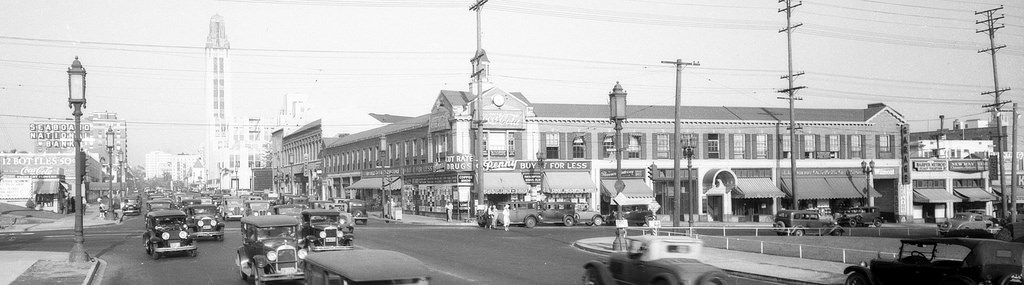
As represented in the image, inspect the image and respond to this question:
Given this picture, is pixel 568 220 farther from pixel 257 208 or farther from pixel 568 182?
pixel 257 208

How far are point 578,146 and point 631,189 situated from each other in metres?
5.15

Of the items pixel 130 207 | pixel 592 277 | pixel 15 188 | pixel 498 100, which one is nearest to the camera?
pixel 592 277

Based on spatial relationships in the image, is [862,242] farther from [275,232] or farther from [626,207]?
[626,207]

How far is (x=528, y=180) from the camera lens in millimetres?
62375

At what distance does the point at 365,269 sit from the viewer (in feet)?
39.1

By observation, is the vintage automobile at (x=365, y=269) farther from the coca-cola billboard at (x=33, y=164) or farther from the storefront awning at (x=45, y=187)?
the coca-cola billboard at (x=33, y=164)

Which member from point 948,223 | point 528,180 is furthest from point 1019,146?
point 528,180

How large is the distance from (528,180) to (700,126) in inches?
558

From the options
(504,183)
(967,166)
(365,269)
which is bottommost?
(365,269)

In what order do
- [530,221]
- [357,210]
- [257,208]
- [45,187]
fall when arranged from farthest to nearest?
1. [45,187]
2. [357,210]
3. [257,208]
4. [530,221]

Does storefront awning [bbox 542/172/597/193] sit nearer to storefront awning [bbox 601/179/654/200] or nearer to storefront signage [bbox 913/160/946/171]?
storefront awning [bbox 601/179/654/200]

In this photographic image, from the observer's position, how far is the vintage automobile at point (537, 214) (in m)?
49.4

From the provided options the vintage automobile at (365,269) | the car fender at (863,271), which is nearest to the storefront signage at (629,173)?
the car fender at (863,271)

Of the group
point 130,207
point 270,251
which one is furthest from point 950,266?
point 130,207
